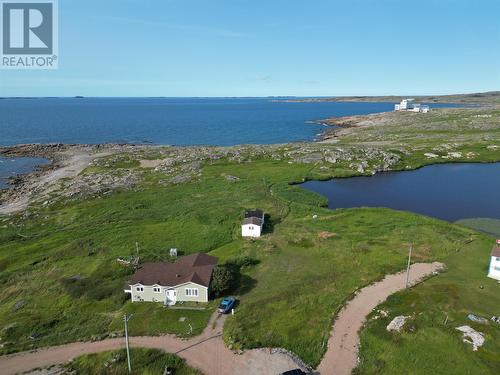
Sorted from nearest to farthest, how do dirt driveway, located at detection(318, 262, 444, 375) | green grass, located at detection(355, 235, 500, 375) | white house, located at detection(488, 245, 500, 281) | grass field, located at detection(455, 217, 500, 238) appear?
green grass, located at detection(355, 235, 500, 375) → dirt driveway, located at detection(318, 262, 444, 375) → white house, located at detection(488, 245, 500, 281) → grass field, located at detection(455, 217, 500, 238)

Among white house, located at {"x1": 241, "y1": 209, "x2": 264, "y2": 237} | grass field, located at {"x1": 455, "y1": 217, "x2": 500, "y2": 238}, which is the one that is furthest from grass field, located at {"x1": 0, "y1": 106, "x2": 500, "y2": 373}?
grass field, located at {"x1": 455, "y1": 217, "x2": 500, "y2": 238}

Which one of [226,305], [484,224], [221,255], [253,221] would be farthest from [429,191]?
[226,305]

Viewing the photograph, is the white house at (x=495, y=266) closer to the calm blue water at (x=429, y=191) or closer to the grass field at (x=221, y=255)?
the grass field at (x=221, y=255)

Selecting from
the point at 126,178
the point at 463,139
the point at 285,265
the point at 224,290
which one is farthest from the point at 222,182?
the point at 463,139

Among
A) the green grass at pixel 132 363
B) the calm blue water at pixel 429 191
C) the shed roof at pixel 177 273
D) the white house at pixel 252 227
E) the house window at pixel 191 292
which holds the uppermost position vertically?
the calm blue water at pixel 429 191

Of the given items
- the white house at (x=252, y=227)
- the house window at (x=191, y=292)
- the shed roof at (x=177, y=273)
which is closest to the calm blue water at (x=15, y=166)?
the white house at (x=252, y=227)

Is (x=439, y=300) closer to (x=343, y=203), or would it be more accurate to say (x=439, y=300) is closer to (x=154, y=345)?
(x=154, y=345)

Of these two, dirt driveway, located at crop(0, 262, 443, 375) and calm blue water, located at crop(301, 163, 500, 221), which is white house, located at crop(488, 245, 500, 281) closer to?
dirt driveway, located at crop(0, 262, 443, 375)
